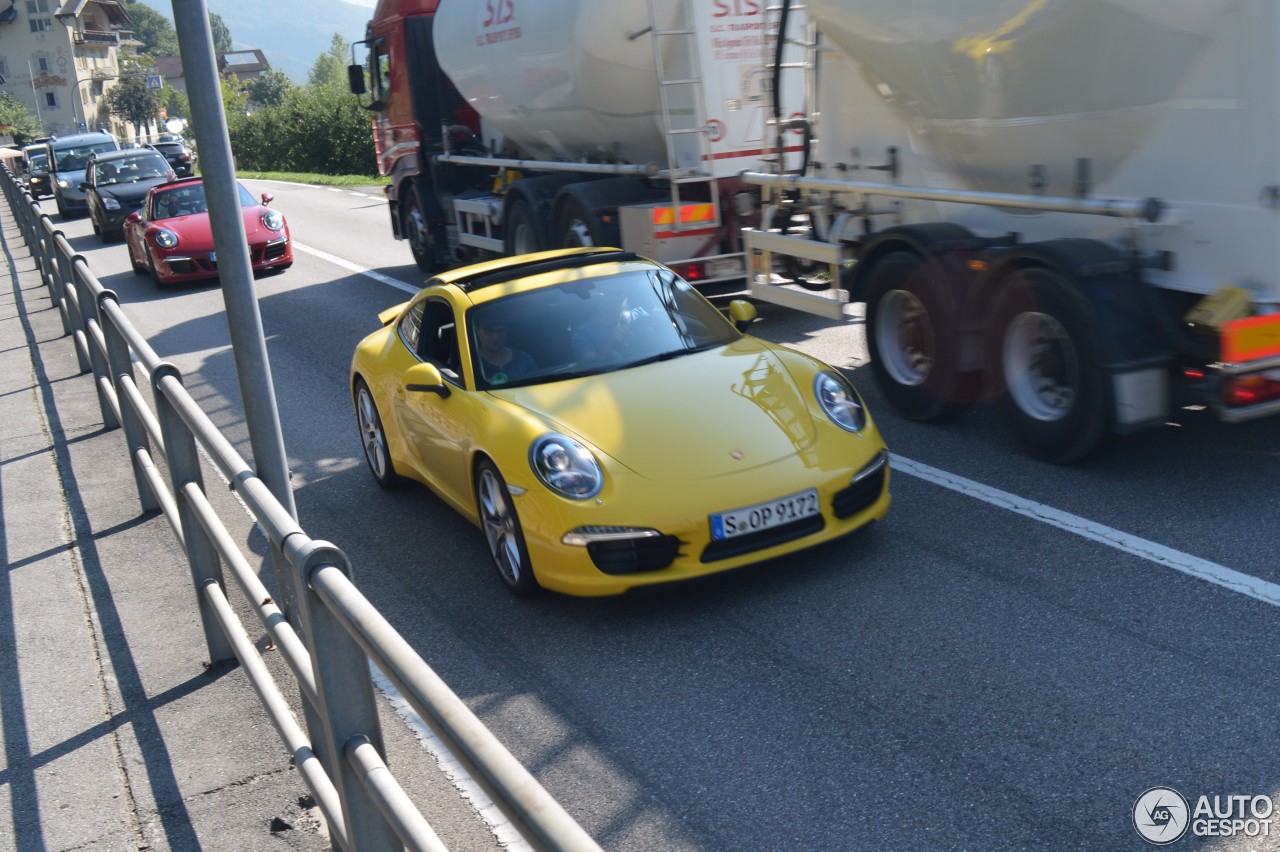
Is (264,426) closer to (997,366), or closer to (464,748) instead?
(464,748)

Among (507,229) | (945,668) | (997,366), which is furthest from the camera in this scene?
(507,229)

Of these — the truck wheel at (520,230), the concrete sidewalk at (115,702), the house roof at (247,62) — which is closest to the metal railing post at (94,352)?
the concrete sidewalk at (115,702)

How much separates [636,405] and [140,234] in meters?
14.4

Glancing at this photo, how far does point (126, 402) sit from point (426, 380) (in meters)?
1.56

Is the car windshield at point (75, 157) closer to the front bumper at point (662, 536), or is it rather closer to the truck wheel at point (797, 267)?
the truck wheel at point (797, 267)

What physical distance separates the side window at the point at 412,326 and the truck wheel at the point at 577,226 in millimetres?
4503

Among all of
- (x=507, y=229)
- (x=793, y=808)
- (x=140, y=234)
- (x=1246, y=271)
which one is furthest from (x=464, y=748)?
(x=140, y=234)

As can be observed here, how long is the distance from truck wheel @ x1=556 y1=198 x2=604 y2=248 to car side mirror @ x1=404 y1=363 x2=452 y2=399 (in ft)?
17.4

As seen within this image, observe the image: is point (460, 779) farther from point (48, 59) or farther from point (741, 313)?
point (48, 59)

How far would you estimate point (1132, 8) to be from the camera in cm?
645

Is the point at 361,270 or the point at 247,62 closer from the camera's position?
the point at 361,270

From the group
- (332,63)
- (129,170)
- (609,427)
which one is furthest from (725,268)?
(332,63)

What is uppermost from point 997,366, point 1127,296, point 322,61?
point 322,61

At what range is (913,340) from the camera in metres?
8.26
